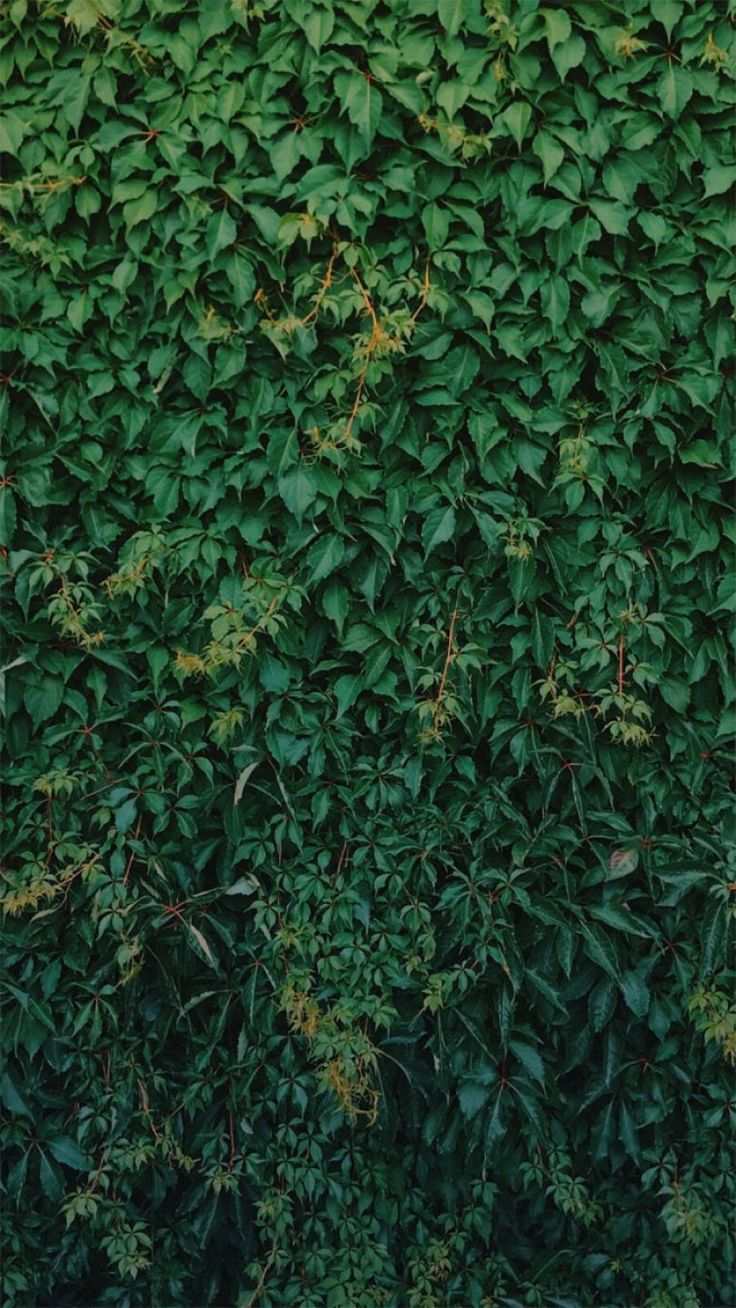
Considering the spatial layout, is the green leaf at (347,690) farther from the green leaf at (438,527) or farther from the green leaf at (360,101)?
the green leaf at (360,101)

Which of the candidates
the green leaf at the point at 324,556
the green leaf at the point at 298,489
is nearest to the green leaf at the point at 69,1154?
the green leaf at the point at 324,556

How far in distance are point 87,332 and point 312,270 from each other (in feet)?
1.87

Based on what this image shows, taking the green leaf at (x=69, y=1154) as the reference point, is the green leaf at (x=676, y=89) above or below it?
above

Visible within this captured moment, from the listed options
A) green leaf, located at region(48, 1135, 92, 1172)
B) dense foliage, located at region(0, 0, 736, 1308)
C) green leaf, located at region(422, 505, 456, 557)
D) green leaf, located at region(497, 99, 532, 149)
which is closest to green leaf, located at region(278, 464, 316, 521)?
dense foliage, located at region(0, 0, 736, 1308)

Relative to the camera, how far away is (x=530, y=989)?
2779 millimetres

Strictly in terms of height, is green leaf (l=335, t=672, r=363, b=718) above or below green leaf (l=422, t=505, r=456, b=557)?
below

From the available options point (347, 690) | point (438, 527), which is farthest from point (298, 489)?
point (347, 690)

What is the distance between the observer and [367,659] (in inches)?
109

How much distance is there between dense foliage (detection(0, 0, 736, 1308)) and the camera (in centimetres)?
264

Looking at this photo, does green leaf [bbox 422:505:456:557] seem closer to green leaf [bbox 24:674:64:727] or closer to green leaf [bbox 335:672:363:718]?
green leaf [bbox 335:672:363:718]

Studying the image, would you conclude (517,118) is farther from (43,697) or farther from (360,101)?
(43,697)

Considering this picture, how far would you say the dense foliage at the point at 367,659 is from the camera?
8.66 feet

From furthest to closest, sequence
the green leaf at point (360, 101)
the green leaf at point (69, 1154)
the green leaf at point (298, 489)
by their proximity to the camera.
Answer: the green leaf at point (69, 1154) → the green leaf at point (298, 489) → the green leaf at point (360, 101)

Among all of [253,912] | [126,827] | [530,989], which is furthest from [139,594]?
[530,989]
